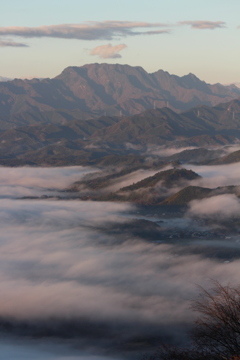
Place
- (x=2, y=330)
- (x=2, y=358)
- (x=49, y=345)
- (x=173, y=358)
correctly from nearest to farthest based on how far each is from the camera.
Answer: (x=173, y=358)
(x=2, y=358)
(x=49, y=345)
(x=2, y=330)

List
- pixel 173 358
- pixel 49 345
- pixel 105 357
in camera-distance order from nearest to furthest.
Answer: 1. pixel 173 358
2. pixel 105 357
3. pixel 49 345

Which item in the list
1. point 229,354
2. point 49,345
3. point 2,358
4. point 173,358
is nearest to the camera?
point 229,354

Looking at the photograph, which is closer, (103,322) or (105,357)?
(105,357)

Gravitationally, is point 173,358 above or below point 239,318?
below

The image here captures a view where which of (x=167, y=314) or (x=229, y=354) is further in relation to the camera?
(x=167, y=314)

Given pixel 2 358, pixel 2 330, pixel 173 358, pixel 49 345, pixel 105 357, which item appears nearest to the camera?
pixel 173 358

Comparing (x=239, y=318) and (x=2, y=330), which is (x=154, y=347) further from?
(x=239, y=318)

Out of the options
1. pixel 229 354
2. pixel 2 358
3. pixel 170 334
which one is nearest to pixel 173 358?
pixel 229 354

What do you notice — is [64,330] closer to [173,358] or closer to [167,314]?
[167,314]

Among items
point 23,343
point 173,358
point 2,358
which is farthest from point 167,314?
point 173,358
